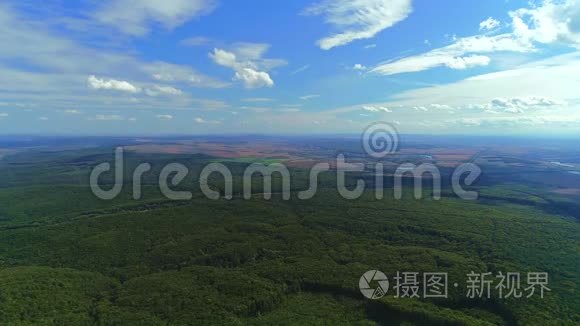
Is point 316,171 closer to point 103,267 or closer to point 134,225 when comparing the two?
point 134,225

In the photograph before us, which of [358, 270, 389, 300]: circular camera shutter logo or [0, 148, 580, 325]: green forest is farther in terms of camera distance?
[358, 270, 389, 300]: circular camera shutter logo

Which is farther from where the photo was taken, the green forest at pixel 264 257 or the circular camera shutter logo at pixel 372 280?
the circular camera shutter logo at pixel 372 280

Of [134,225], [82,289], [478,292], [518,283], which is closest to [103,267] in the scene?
[82,289]

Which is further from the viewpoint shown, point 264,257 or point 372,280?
point 264,257

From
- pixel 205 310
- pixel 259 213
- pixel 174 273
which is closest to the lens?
pixel 205 310

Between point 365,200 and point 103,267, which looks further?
point 365,200

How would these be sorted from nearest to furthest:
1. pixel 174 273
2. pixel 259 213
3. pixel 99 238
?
1. pixel 174 273
2. pixel 99 238
3. pixel 259 213

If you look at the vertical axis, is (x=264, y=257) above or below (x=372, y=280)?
above

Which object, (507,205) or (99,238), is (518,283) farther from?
(99,238)
